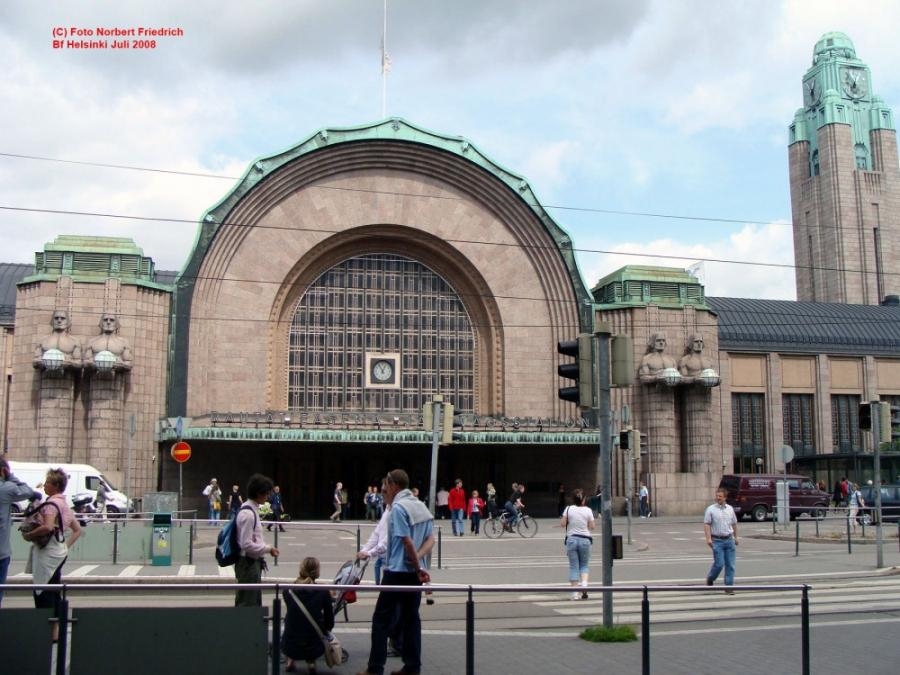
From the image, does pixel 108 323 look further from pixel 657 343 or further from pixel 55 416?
pixel 657 343

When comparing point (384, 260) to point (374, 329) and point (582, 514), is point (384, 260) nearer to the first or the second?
point (374, 329)

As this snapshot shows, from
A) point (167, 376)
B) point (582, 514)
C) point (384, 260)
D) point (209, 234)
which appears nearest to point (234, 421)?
point (167, 376)

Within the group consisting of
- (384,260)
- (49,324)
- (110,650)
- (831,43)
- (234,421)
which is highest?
(831,43)

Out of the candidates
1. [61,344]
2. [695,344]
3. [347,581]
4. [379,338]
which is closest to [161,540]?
[347,581]

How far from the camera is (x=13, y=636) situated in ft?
23.2

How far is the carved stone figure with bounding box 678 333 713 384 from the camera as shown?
40625 millimetres

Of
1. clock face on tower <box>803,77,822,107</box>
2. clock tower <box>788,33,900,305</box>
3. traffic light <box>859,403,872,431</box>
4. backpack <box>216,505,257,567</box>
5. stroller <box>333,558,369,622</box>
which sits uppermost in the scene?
clock face on tower <box>803,77,822,107</box>

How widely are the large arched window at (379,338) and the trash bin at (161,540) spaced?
2065 centimetres

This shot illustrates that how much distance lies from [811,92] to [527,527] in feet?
219

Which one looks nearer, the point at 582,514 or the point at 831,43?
the point at 582,514

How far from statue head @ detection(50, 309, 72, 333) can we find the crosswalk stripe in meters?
18.6

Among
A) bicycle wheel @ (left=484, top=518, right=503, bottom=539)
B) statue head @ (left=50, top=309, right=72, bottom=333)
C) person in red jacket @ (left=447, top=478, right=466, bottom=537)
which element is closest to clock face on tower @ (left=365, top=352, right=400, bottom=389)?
bicycle wheel @ (left=484, top=518, right=503, bottom=539)

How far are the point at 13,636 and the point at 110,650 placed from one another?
0.73 meters

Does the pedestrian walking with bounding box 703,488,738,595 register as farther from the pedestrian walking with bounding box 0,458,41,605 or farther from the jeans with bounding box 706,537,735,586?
the pedestrian walking with bounding box 0,458,41,605
